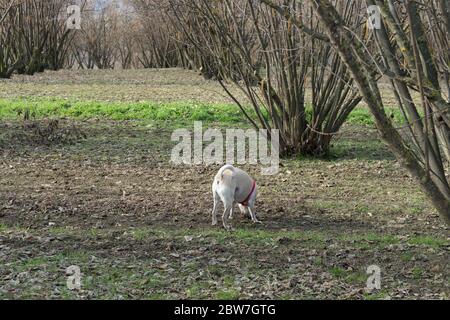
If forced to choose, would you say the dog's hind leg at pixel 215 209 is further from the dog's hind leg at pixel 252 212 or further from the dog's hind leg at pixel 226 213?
the dog's hind leg at pixel 252 212

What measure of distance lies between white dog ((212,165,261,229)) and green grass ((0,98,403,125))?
7.95 meters

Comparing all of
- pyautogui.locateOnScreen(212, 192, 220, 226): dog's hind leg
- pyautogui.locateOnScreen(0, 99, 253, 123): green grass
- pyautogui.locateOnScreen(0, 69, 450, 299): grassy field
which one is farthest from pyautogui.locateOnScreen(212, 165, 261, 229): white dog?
pyautogui.locateOnScreen(0, 99, 253, 123): green grass

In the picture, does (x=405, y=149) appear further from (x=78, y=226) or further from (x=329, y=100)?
(x=329, y=100)

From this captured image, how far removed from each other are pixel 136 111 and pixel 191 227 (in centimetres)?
916

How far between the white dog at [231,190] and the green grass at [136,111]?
7.95 m

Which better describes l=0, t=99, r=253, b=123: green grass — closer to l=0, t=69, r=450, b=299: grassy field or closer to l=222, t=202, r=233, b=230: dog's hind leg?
l=0, t=69, r=450, b=299: grassy field

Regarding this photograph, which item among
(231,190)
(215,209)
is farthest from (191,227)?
(231,190)

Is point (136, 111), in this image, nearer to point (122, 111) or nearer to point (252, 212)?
point (122, 111)

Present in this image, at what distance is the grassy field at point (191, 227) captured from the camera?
595 cm

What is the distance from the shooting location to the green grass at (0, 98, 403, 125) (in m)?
16.1

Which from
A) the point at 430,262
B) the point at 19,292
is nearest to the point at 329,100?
the point at 430,262

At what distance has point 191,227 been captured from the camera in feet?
24.9

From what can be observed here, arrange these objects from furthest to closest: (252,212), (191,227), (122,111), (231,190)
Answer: (122,111)
(252,212)
(191,227)
(231,190)

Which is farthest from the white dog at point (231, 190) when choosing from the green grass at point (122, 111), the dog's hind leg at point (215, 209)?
the green grass at point (122, 111)
